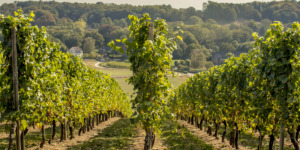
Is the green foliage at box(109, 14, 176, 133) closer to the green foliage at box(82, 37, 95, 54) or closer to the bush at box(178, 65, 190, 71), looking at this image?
the bush at box(178, 65, 190, 71)

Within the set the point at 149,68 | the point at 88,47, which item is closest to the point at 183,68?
the point at 88,47

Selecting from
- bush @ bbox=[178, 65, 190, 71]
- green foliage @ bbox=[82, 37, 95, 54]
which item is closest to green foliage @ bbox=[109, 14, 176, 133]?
bush @ bbox=[178, 65, 190, 71]

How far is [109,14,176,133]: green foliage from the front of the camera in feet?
28.9

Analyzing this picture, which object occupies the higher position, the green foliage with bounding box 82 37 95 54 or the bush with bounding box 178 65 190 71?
the green foliage with bounding box 82 37 95 54

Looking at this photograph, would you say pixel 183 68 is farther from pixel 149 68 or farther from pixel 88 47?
pixel 149 68

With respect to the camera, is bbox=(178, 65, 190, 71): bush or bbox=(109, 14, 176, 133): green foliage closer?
bbox=(109, 14, 176, 133): green foliage

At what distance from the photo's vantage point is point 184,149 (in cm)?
1452

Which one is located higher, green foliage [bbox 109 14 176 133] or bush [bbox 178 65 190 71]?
green foliage [bbox 109 14 176 133]

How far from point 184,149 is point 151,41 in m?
8.23

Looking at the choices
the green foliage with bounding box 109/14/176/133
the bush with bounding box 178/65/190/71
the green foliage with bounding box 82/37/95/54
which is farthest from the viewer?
the green foliage with bounding box 82/37/95/54

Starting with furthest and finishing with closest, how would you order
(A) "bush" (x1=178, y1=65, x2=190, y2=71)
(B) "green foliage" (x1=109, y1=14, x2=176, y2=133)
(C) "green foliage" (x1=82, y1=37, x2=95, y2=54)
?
(C) "green foliage" (x1=82, y1=37, x2=95, y2=54), (A) "bush" (x1=178, y1=65, x2=190, y2=71), (B) "green foliage" (x1=109, y1=14, x2=176, y2=133)

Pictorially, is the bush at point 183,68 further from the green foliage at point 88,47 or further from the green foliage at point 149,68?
the green foliage at point 149,68

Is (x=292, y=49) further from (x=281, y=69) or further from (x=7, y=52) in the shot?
(x=7, y=52)

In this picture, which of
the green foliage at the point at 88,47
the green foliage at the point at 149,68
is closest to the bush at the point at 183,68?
the green foliage at the point at 88,47
